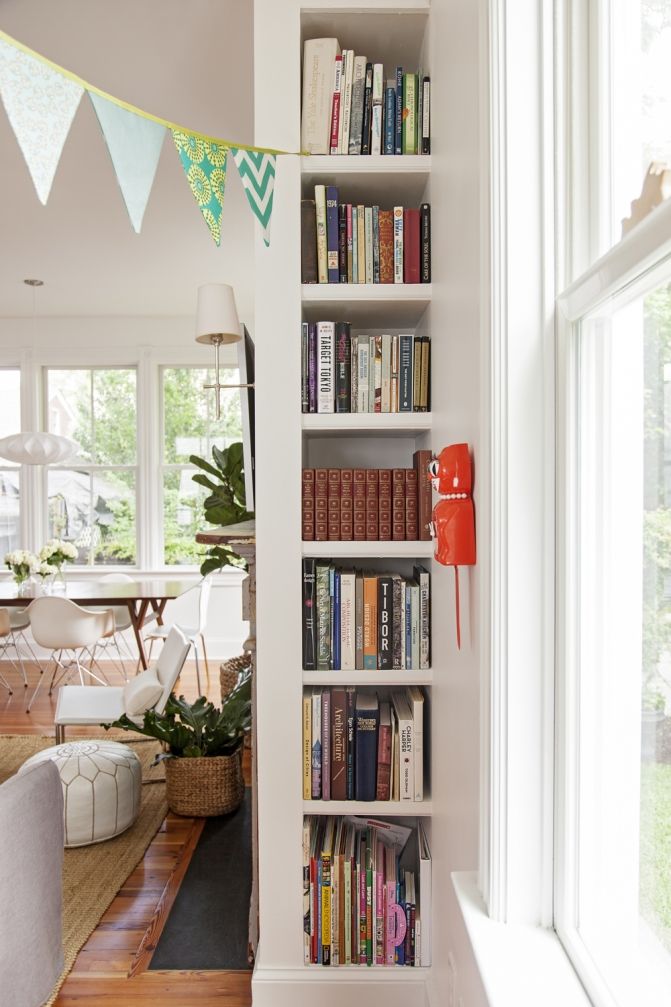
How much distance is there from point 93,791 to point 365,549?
Result: 166 cm

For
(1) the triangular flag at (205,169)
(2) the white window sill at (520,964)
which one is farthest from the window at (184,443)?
(2) the white window sill at (520,964)

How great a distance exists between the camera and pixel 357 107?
74.6 inches

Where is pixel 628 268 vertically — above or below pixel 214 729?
above

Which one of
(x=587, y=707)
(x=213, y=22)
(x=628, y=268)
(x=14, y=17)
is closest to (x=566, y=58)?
(x=628, y=268)

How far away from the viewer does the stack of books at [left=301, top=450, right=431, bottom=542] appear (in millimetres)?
1916

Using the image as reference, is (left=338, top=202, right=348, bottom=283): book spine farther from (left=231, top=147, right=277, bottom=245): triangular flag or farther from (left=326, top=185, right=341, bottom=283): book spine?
(left=231, top=147, right=277, bottom=245): triangular flag

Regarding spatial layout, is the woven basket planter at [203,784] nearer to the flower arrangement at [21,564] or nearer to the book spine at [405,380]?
the book spine at [405,380]

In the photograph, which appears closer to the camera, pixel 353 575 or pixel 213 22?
pixel 353 575

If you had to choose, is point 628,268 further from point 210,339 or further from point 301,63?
point 210,339

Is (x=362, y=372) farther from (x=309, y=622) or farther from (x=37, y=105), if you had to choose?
(x=37, y=105)

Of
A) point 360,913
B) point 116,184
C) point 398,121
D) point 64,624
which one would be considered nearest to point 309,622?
point 360,913

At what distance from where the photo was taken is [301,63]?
77.9 inches

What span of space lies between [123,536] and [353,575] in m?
4.77

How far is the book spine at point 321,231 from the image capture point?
1.89 meters
